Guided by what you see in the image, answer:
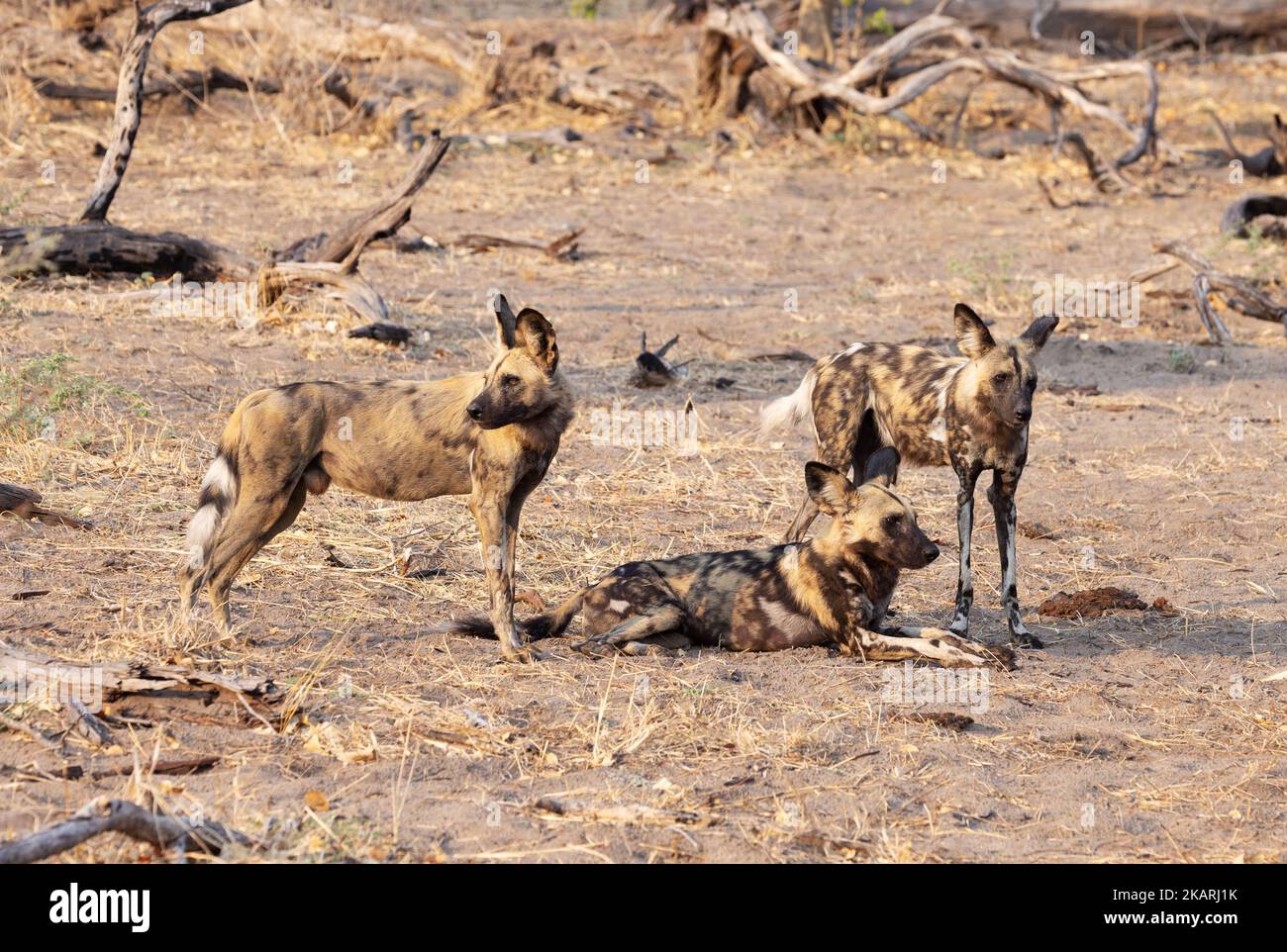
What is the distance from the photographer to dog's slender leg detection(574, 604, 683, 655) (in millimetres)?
5004

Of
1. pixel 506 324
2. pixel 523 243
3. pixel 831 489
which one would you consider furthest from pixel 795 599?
pixel 523 243

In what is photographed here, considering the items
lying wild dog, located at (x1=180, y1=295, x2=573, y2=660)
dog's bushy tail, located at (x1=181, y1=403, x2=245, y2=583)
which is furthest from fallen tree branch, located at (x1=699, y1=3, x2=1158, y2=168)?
dog's bushy tail, located at (x1=181, y1=403, x2=245, y2=583)

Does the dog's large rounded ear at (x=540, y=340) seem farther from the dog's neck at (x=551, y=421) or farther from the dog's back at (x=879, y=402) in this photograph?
the dog's back at (x=879, y=402)

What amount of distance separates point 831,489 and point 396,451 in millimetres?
1441

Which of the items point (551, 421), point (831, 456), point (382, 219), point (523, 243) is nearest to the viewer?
point (551, 421)

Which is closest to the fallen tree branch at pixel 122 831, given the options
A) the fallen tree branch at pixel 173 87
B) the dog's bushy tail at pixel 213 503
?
the dog's bushy tail at pixel 213 503

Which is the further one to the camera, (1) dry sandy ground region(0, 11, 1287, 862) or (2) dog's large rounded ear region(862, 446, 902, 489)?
(2) dog's large rounded ear region(862, 446, 902, 489)

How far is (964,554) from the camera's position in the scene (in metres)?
5.51

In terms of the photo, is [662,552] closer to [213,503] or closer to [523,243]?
[213,503]

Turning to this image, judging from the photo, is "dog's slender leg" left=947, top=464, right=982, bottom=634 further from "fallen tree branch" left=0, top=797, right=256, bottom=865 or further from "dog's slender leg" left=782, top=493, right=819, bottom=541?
"fallen tree branch" left=0, top=797, right=256, bottom=865

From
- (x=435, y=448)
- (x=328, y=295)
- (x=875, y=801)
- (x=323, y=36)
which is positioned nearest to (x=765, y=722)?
(x=875, y=801)

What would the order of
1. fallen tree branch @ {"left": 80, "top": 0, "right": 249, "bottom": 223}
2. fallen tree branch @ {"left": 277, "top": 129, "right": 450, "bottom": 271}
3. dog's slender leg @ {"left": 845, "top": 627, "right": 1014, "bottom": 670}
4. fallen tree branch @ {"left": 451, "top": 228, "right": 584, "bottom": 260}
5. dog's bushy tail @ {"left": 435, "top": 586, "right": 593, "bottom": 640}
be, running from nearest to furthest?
1. dog's slender leg @ {"left": 845, "top": 627, "right": 1014, "bottom": 670}
2. dog's bushy tail @ {"left": 435, "top": 586, "right": 593, "bottom": 640}
3. fallen tree branch @ {"left": 277, "top": 129, "right": 450, "bottom": 271}
4. fallen tree branch @ {"left": 80, "top": 0, "right": 249, "bottom": 223}
5. fallen tree branch @ {"left": 451, "top": 228, "right": 584, "bottom": 260}

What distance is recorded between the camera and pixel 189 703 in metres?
4.07

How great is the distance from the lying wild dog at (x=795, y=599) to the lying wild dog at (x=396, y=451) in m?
0.35
